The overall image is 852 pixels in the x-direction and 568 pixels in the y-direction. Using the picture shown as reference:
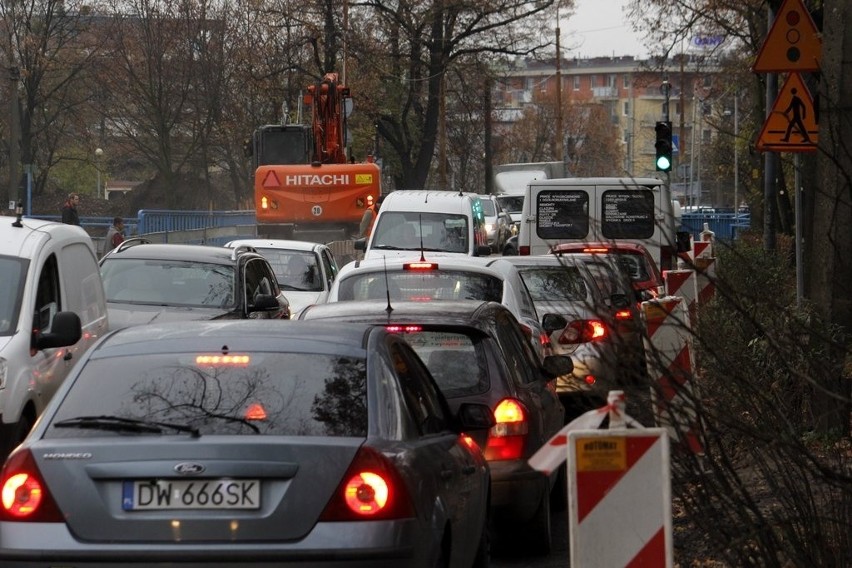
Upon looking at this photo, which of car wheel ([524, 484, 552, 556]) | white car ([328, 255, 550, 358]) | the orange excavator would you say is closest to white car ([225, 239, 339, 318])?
white car ([328, 255, 550, 358])

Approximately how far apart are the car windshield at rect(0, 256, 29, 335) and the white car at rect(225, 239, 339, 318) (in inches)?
439

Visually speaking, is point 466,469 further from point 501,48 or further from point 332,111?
point 501,48

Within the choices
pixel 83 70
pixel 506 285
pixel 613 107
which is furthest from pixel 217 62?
pixel 613 107

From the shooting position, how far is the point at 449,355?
8539 millimetres

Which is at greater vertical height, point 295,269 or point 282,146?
point 282,146

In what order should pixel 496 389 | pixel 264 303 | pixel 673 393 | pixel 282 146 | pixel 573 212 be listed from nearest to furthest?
pixel 673 393 < pixel 496 389 < pixel 264 303 < pixel 573 212 < pixel 282 146

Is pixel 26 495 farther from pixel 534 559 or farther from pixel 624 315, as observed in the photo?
pixel 534 559

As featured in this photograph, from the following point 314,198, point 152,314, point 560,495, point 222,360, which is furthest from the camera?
point 314,198

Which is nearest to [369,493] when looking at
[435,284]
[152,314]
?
[435,284]

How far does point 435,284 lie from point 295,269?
10062mm

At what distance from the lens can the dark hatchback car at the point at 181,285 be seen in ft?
48.5

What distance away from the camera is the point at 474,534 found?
6.63m

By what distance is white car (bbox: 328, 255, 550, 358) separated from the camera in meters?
12.2

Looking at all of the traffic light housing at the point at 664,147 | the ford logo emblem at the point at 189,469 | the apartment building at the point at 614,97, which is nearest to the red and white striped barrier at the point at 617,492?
the ford logo emblem at the point at 189,469
